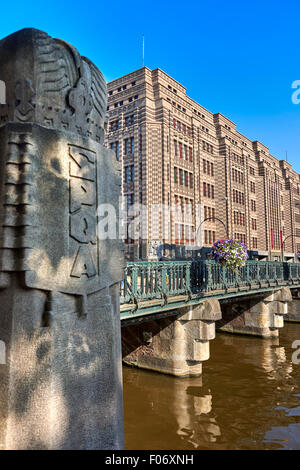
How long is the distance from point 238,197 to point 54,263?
44199 millimetres

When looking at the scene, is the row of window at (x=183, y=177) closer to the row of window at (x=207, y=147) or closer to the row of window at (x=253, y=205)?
the row of window at (x=207, y=147)

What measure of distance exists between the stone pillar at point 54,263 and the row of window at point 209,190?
36.7 meters

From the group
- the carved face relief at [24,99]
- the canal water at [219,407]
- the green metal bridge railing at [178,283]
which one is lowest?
the canal water at [219,407]

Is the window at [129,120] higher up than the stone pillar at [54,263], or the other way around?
the window at [129,120]

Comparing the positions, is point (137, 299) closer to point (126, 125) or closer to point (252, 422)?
point (252, 422)

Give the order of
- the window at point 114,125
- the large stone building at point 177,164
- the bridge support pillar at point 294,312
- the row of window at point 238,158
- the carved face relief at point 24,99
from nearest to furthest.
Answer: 1. the carved face relief at point 24,99
2. the bridge support pillar at point 294,312
3. the large stone building at point 177,164
4. the window at point 114,125
5. the row of window at point 238,158

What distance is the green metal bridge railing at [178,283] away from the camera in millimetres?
8656

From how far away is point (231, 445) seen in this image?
296 inches

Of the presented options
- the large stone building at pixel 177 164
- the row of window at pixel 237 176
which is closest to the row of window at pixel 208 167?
the large stone building at pixel 177 164

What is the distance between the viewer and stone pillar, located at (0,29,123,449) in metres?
2.66

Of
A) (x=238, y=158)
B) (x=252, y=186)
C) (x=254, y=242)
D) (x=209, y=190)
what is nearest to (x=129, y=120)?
(x=209, y=190)

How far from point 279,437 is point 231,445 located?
1.36 metres

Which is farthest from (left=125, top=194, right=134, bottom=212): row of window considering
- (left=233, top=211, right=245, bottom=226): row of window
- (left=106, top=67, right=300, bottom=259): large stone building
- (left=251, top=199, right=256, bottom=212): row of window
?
(left=251, top=199, right=256, bottom=212): row of window

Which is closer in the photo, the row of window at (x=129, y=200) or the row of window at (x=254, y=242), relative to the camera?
the row of window at (x=129, y=200)
